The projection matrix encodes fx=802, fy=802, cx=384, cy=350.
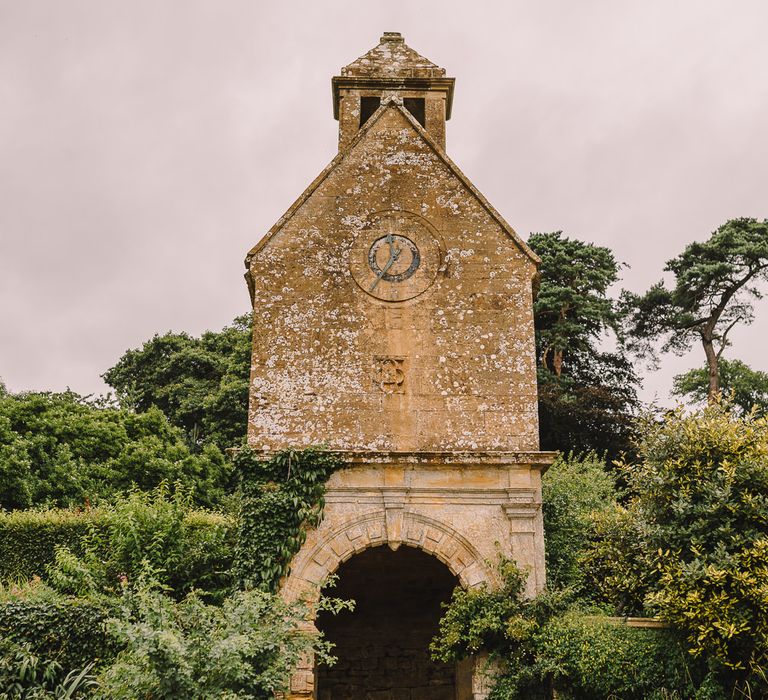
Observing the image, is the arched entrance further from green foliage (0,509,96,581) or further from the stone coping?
green foliage (0,509,96,581)

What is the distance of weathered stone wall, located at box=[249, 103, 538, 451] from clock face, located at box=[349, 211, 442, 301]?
0.08 meters

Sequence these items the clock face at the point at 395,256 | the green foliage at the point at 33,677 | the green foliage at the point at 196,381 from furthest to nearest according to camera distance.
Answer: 1. the green foliage at the point at 196,381
2. the clock face at the point at 395,256
3. the green foliage at the point at 33,677

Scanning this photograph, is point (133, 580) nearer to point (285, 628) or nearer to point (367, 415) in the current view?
point (285, 628)

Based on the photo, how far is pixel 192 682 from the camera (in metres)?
8.05

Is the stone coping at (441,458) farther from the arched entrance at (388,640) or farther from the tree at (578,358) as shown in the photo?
the tree at (578,358)

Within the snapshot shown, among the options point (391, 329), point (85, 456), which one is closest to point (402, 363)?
point (391, 329)

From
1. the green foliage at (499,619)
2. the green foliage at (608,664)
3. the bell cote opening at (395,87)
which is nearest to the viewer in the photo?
the green foliage at (608,664)

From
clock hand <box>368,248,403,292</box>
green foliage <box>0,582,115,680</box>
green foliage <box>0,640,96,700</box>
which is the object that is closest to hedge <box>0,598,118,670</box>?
green foliage <box>0,582,115,680</box>

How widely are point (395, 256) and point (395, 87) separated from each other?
424cm

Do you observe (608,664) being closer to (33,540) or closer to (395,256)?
(395,256)

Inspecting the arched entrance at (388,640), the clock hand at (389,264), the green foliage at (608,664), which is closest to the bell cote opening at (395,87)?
the clock hand at (389,264)

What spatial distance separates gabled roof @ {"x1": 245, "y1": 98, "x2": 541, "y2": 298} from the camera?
41.1ft

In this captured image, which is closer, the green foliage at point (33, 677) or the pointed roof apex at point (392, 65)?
the green foliage at point (33, 677)

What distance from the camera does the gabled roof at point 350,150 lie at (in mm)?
12523
